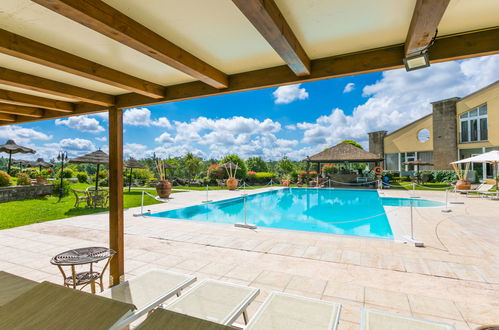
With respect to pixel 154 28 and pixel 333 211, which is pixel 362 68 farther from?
pixel 333 211

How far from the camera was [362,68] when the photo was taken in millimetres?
2225

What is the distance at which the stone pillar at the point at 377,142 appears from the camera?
2275cm

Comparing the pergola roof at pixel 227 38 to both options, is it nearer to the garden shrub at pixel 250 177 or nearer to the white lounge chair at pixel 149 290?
the white lounge chair at pixel 149 290

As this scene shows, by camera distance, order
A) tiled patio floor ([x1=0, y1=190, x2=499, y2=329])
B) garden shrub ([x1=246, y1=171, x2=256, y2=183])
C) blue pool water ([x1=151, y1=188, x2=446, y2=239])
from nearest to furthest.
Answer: tiled patio floor ([x1=0, y1=190, x2=499, y2=329]) → blue pool water ([x1=151, y1=188, x2=446, y2=239]) → garden shrub ([x1=246, y1=171, x2=256, y2=183])

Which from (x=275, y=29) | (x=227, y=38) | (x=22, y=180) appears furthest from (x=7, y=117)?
(x=22, y=180)

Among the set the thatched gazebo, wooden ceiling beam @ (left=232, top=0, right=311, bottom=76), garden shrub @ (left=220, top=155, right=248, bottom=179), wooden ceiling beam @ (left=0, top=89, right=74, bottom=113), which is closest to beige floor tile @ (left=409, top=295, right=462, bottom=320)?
wooden ceiling beam @ (left=232, top=0, right=311, bottom=76)

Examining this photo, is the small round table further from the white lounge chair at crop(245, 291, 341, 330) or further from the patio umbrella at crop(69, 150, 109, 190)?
the patio umbrella at crop(69, 150, 109, 190)

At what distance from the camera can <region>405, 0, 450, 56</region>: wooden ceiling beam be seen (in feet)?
4.46

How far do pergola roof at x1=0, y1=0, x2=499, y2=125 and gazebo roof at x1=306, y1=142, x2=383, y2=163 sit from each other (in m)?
16.2

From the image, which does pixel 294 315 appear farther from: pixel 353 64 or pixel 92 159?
pixel 92 159

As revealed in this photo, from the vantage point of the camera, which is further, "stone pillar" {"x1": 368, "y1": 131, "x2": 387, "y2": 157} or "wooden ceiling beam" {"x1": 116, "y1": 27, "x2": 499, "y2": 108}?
"stone pillar" {"x1": 368, "y1": 131, "x2": 387, "y2": 157}

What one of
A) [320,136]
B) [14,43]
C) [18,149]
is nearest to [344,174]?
[14,43]

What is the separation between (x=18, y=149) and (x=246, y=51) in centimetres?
1664

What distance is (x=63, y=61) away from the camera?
2105 millimetres
